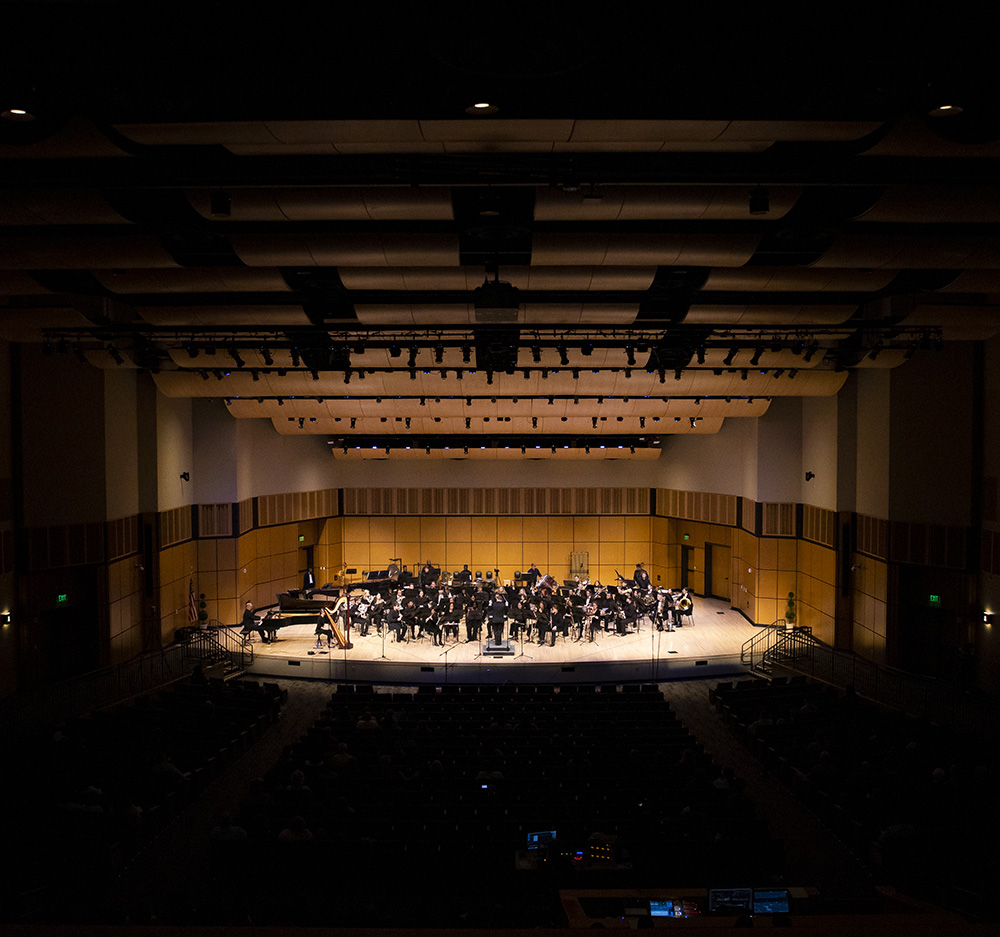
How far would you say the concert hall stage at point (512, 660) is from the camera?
1792 cm

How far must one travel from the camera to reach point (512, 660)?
1862cm

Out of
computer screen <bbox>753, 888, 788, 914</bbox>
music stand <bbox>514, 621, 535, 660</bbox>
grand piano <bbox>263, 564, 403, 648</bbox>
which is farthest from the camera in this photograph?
grand piano <bbox>263, 564, 403, 648</bbox>

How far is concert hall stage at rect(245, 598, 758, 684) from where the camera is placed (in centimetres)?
1792

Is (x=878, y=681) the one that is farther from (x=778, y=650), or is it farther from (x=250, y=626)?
(x=250, y=626)

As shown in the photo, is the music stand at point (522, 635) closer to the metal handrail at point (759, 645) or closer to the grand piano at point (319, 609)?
the grand piano at point (319, 609)

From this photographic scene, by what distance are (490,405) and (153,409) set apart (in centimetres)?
838

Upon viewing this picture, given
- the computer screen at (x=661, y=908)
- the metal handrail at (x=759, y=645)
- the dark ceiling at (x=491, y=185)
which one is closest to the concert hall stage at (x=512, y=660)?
the metal handrail at (x=759, y=645)

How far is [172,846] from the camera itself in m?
10.1

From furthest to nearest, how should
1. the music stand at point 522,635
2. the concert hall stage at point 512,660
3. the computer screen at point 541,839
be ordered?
the music stand at point 522,635
the concert hall stage at point 512,660
the computer screen at point 541,839

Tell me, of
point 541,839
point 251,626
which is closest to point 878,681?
point 541,839

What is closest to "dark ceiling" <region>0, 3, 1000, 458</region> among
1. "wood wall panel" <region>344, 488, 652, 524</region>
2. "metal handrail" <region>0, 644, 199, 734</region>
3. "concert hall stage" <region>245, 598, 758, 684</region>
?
"metal handrail" <region>0, 644, 199, 734</region>

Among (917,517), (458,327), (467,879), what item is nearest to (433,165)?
(458,327)

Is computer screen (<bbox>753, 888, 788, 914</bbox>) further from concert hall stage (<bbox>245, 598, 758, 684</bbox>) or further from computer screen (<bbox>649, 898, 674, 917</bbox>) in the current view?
concert hall stage (<bbox>245, 598, 758, 684</bbox>)

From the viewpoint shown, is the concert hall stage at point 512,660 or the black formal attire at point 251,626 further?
the black formal attire at point 251,626
